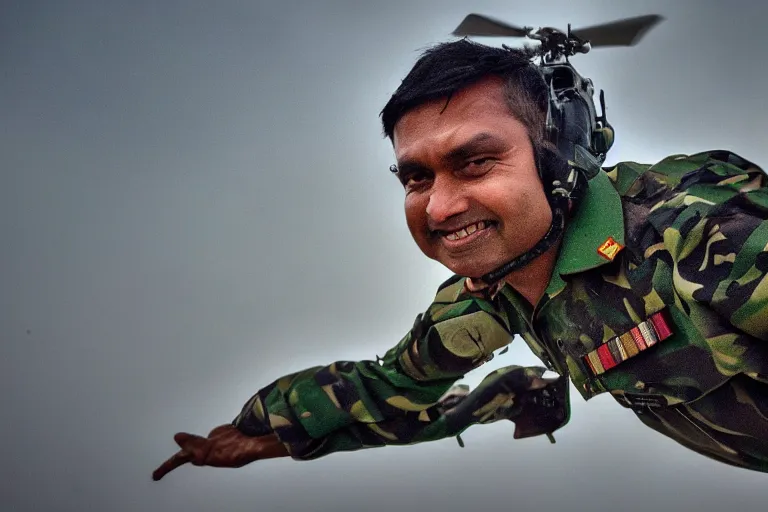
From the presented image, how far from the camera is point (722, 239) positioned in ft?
6.21

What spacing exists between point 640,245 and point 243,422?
1.31m

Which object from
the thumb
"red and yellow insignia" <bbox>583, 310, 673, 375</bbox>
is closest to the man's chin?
"red and yellow insignia" <bbox>583, 310, 673, 375</bbox>

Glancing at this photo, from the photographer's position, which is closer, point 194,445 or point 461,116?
point 461,116

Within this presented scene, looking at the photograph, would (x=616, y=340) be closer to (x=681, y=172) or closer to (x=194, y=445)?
(x=681, y=172)

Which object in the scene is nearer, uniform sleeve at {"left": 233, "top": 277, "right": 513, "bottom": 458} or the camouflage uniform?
the camouflage uniform

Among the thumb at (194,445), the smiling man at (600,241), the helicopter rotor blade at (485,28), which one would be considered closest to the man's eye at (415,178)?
the smiling man at (600,241)

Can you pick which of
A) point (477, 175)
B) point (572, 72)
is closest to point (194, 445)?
point (477, 175)

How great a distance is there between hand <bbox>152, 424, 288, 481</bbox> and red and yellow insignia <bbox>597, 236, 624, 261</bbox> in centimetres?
115

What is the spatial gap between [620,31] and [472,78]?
0.62 m

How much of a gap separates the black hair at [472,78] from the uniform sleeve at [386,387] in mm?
642

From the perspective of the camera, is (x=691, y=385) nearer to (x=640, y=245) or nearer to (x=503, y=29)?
(x=640, y=245)

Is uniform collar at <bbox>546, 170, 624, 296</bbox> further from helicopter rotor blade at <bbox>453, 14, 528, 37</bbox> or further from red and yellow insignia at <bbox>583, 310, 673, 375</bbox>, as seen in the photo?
helicopter rotor blade at <bbox>453, 14, 528, 37</bbox>

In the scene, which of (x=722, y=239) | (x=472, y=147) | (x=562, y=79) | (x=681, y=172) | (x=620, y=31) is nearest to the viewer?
(x=722, y=239)

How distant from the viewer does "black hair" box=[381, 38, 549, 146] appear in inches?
84.5
